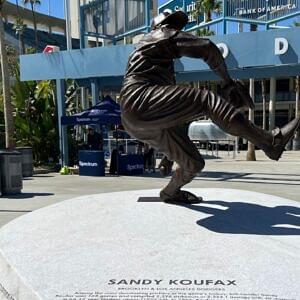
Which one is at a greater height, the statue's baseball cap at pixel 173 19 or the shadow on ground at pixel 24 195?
the statue's baseball cap at pixel 173 19

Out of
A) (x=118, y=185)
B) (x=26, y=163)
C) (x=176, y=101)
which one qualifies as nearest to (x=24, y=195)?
(x=118, y=185)

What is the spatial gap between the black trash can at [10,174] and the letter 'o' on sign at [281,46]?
7.20 metres

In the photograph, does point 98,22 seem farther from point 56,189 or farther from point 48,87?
point 56,189

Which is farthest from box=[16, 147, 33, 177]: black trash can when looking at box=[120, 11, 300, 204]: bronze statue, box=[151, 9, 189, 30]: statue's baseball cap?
box=[151, 9, 189, 30]: statue's baseball cap

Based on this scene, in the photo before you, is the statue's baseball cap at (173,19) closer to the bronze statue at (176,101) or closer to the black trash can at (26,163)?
the bronze statue at (176,101)

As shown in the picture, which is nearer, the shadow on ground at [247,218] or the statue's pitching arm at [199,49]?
the shadow on ground at [247,218]

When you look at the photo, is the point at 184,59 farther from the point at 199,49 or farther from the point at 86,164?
the point at 199,49

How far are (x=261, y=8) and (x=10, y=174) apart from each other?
28.4ft

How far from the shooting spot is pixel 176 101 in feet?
→ 14.7

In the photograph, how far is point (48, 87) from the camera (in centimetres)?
2061

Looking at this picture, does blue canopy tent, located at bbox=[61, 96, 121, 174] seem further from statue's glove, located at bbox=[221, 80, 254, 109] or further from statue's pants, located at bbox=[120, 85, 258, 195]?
statue's glove, located at bbox=[221, 80, 254, 109]

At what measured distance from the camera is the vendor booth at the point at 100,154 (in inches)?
601

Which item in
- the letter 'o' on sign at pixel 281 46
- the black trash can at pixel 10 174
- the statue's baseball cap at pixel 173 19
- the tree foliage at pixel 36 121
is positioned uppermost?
the letter 'o' on sign at pixel 281 46

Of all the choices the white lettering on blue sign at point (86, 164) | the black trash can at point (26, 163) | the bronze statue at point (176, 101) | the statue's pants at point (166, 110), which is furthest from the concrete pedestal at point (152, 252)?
the black trash can at point (26, 163)
